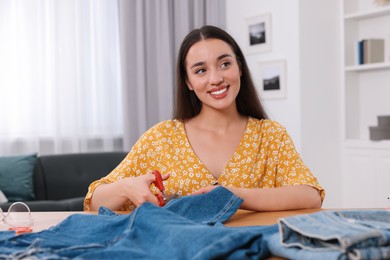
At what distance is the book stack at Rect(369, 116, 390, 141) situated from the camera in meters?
4.29

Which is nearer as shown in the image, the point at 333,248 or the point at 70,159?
the point at 333,248

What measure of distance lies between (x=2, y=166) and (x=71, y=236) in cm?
312

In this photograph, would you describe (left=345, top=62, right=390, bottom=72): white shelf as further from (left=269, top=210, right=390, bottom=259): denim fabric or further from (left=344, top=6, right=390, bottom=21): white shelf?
(left=269, top=210, right=390, bottom=259): denim fabric

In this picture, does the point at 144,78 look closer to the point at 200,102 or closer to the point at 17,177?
the point at 17,177

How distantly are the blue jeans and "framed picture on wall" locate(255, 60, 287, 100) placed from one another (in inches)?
143

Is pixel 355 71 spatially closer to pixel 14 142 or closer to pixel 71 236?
pixel 14 142

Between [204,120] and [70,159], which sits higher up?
[204,120]

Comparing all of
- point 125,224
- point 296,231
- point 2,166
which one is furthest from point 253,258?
point 2,166

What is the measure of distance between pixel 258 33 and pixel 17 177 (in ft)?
7.66

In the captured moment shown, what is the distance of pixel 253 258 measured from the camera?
0.98 m

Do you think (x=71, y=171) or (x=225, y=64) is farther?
(x=71, y=171)

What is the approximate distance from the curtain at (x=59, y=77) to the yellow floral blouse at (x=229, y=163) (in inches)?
107

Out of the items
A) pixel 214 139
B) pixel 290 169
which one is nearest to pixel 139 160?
pixel 214 139

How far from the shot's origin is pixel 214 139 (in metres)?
2.12
